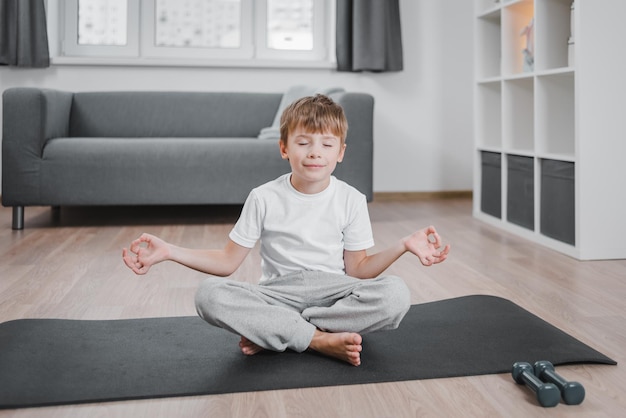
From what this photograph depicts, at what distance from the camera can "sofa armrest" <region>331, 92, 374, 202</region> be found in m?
3.59

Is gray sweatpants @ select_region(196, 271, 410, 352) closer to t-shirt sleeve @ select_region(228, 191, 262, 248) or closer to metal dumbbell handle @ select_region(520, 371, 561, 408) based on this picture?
t-shirt sleeve @ select_region(228, 191, 262, 248)

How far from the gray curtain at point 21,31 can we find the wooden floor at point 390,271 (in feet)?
3.06

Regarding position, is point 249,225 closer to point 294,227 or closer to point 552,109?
point 294,227

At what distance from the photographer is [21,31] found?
4164 mm

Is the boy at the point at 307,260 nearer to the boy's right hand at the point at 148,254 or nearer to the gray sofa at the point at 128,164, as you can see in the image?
the boy's right hand at the point at 148,254

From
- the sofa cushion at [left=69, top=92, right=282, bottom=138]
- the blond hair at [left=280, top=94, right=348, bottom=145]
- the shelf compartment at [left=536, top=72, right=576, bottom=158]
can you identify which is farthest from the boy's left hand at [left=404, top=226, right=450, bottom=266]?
the sofa cushion at [left=69, top=92, right=282, bottom=138]

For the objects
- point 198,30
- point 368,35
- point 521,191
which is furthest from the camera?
point 198,30

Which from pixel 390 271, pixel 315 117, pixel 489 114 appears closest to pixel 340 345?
pixel 315 117

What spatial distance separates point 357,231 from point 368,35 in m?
3.10

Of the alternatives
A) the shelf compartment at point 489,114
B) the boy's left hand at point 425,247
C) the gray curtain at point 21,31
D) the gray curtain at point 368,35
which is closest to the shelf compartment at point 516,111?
the shelf compartment at point 489,114

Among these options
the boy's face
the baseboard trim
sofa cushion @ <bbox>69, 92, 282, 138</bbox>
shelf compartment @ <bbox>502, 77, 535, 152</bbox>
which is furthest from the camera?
the baseboard trim

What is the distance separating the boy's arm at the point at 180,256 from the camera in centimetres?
138

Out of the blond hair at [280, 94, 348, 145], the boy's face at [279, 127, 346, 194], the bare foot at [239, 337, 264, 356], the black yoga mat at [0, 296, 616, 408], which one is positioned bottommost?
the black yoga mat at [0, 296, 616, 408]

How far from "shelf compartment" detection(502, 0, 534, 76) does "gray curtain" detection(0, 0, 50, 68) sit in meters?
2.64
